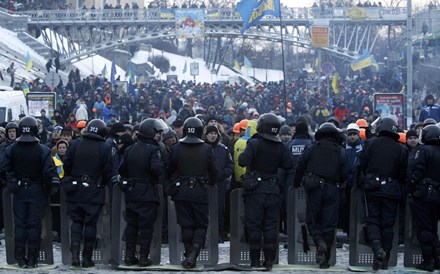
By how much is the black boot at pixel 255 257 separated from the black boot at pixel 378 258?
1271mm

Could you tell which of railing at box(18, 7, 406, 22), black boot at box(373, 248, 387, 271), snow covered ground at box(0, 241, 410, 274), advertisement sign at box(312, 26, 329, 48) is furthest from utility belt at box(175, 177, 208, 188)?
railing at box(18, 7, 406, 22)

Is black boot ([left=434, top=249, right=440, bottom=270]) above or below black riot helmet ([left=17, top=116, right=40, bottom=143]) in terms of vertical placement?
below

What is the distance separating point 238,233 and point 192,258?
2.33 feet

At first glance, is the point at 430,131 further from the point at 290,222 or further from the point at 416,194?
the point at 290,222

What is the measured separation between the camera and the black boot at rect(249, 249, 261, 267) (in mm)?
12984

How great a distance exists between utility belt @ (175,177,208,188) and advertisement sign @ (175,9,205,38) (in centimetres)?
6304

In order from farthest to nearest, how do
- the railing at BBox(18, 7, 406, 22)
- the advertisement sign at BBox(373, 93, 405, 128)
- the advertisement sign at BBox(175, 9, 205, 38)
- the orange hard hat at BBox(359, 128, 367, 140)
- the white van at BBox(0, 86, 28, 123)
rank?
the railing at BBox(18, 7, 406, 22) < the advertisement sign at BBox(175, 9, 205, 38) < the advertisement sign at BBox(373, 93, 405, 128) < the white van at BBox(0, 86, 28, 123) < the orange hard hat at BBox(359, 128, 367, 140)

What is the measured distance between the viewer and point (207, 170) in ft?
42.7

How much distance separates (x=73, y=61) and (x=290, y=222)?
7488 cm

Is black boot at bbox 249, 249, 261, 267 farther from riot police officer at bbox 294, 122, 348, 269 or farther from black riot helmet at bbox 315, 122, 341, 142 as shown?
black riot helmet at bbox 315, 122, 341, 142

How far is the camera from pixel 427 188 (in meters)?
12.8

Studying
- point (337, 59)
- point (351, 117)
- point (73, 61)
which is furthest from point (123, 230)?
point (337, 59)

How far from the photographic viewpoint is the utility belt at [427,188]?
1281cm

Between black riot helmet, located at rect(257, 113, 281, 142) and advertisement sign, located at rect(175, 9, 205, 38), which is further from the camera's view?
advertisement sign, located at rect(175, 9, 205, 38)
